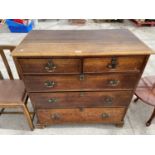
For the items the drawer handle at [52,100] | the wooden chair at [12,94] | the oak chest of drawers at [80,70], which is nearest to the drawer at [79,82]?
the oak chest of drawers at [80,70]

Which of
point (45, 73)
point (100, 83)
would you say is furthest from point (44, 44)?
point (100, 83)

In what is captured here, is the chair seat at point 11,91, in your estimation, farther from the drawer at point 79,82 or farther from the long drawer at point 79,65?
the long drawer at point 79,65

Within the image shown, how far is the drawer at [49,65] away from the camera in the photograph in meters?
1.03

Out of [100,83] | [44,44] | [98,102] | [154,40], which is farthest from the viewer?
[154,40]

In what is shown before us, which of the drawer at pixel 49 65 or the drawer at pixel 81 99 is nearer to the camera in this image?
the drawer at pixel 49 65

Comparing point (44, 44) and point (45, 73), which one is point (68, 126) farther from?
point (44, 44)

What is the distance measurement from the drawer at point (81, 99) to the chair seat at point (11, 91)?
20cm

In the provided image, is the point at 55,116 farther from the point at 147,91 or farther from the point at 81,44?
the point at 147,91

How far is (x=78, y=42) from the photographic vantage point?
113 centimetres

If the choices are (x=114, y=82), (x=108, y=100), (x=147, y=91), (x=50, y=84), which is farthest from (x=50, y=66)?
(x=147, y=91)

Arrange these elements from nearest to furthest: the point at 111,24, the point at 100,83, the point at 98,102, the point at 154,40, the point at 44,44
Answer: the point at 44,44, the point at 100,83, the point at 98,102, the point at 154,40, the point at 111,24

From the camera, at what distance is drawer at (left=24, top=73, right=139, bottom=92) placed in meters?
1.15

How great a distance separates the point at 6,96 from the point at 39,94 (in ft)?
1.33

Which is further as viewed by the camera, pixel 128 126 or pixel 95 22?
pixel 95 22
